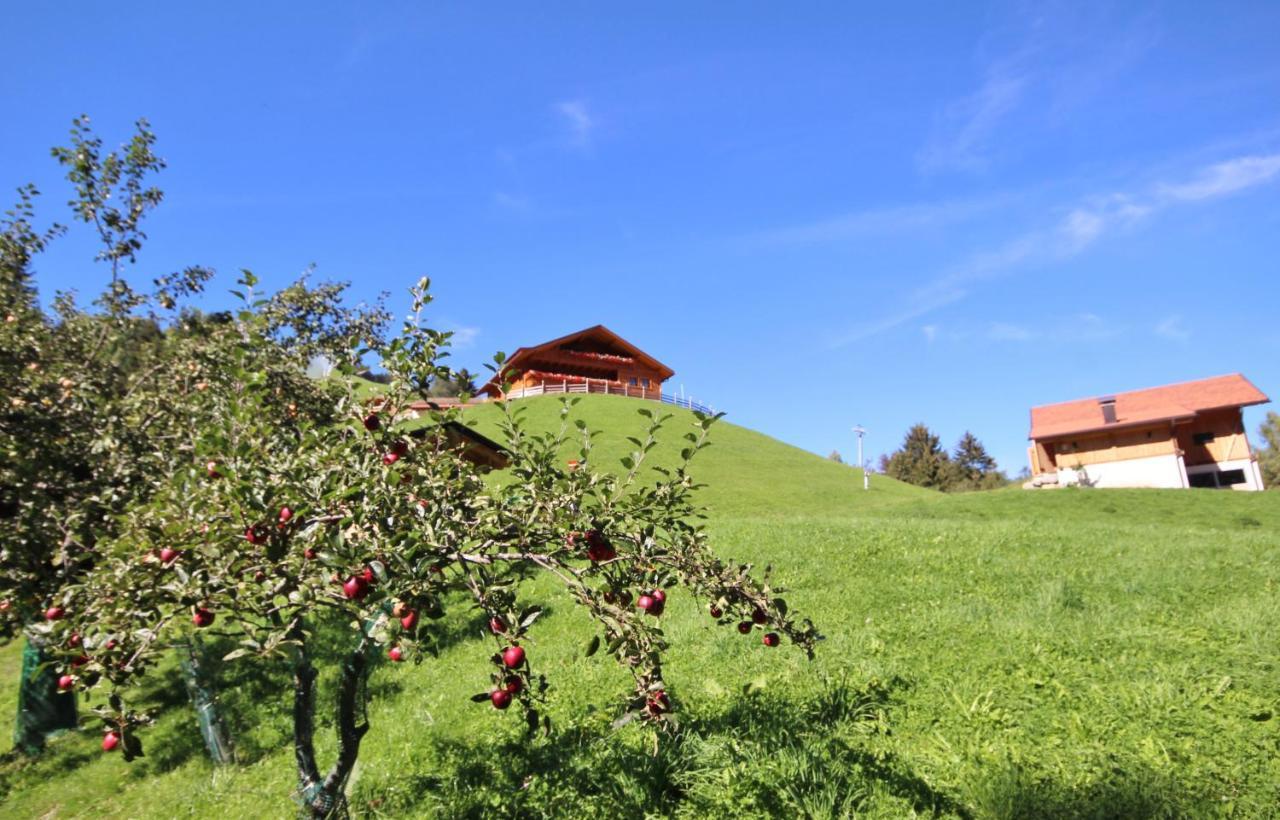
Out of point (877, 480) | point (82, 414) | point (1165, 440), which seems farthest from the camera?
point (877, 480)

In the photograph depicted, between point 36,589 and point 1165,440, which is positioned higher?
point 1165,440

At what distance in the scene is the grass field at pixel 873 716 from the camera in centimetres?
536

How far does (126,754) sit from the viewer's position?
11.6ft

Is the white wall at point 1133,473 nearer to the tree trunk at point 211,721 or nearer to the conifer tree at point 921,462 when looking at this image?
the conifer tree at point 921,462

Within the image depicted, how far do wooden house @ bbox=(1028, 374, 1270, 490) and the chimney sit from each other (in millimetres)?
55

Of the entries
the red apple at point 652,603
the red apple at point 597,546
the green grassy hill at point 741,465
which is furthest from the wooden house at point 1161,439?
the red apple at point 597,546

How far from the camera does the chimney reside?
42.2 metres

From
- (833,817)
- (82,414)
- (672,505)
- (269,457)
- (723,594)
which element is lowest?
(833,817)

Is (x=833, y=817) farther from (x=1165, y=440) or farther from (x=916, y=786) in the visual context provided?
(x=1165, y=440)

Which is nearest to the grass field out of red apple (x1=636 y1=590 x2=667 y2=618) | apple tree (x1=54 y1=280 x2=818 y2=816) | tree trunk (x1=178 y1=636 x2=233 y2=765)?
tree trunk (x1=178 y1=636 x2=233 y2=765)

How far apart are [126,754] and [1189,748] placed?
7449 mm

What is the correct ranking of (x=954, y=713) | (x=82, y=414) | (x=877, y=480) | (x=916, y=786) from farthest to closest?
(x=877, y=480), (x=82, y=414), (x=954, y=713), (x=916, y=786)

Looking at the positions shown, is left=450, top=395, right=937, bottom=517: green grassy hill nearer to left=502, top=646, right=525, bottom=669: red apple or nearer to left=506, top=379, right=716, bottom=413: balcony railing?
left=506, top=379, right=716, bottom=413: balcony railing

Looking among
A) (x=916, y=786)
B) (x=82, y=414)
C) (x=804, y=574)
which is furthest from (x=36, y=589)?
(x=804, y=574)
